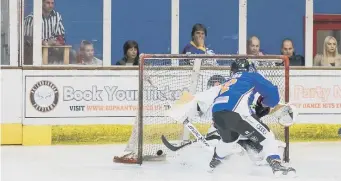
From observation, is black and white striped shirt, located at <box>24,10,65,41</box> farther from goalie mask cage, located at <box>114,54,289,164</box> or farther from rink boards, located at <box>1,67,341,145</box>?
goalie mask cage, located at <box>114,54,289,164</box>

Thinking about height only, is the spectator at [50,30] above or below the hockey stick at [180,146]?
above

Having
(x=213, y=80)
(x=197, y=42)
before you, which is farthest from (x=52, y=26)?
(x=213, y=80)

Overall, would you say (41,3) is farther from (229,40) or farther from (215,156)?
(215,156)

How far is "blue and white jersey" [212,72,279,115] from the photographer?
5867 millimetres

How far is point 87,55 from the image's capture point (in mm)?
8562

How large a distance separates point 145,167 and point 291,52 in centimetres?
313

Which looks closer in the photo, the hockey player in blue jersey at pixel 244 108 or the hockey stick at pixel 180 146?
the hockey player in blue jersey at pixel 244 108

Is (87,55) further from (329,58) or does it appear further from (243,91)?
(243,91)

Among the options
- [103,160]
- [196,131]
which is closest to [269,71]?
[196,131]

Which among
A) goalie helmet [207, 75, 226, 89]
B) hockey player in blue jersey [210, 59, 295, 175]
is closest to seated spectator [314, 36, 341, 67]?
goalie helmet [207, 75, 226, 89]

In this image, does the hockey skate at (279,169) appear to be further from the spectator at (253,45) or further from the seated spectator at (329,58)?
the seated spectator at (329,58)

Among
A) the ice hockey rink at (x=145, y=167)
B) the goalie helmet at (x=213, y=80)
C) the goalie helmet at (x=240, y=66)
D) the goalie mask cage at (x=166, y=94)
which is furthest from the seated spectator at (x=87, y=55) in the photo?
the goalie helmet at (x=240, y=66)

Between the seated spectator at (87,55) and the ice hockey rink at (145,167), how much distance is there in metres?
1.08

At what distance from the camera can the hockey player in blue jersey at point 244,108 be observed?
587 cm
